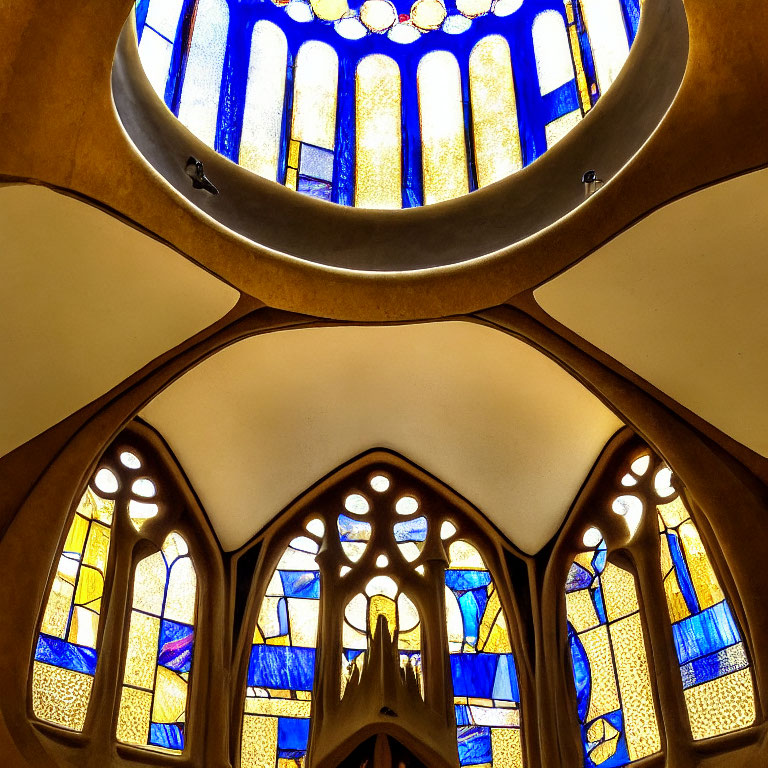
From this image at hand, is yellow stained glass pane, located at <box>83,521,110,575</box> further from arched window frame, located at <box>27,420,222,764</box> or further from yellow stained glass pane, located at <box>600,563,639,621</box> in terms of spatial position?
yellow stained glass pane, located at <box>600,563,639,621</box>

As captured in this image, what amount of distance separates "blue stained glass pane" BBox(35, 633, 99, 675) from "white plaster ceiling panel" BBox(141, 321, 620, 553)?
1.59 meters

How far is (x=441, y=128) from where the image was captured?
8.66 meters

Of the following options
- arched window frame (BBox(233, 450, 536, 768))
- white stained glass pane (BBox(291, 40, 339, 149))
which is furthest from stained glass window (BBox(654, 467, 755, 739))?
white stained glass pane (BBox(291, 40, 339, 149))

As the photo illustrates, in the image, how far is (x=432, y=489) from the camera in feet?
29.3

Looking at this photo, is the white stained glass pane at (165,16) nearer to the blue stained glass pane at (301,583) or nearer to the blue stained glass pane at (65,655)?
the blue stained glass pane at (301,583)

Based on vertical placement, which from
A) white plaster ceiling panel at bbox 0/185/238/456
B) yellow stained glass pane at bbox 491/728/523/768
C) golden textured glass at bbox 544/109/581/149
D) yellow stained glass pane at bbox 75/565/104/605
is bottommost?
yellow stained glass pane at bbox 491/728/523/768

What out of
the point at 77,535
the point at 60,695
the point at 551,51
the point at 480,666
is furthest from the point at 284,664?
the point at 551,51

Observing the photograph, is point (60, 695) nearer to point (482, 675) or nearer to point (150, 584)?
point (150, 584)

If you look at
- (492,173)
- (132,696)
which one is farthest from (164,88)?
(132,696)

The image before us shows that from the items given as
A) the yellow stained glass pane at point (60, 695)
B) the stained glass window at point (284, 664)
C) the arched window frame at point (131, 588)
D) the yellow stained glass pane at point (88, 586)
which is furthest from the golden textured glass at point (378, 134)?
the yellow stained glass pane at point (60, 695)

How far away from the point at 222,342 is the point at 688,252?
3.49m

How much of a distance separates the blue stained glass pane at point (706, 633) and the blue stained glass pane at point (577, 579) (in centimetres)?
95

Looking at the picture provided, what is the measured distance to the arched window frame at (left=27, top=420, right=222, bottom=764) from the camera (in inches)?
273

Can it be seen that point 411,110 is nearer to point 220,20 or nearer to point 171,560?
point 220,20
